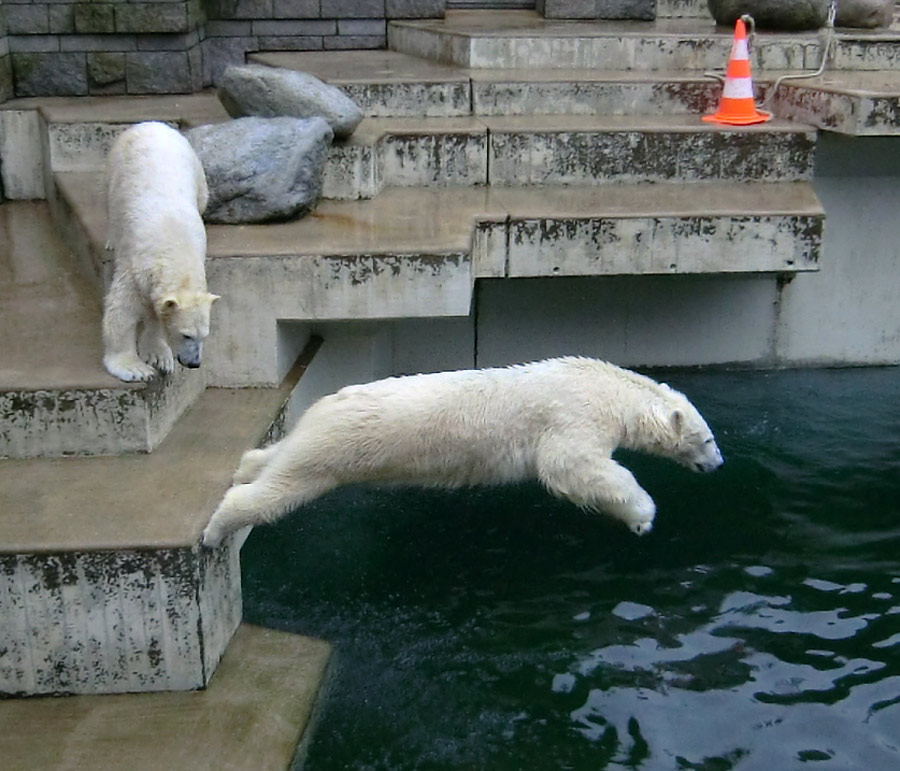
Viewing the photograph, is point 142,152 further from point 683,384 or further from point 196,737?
point 683,384

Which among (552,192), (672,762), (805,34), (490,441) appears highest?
(805,34)

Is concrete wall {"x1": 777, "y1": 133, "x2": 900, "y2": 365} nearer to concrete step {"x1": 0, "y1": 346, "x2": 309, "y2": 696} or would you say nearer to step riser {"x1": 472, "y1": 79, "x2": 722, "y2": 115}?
step riser {"x1": 472, "y1": 79, "x2": 722, "y2": 115}

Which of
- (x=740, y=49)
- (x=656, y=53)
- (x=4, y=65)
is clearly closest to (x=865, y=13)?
(x=656, y=53)

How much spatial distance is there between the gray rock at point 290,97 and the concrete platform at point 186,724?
3.13 meters

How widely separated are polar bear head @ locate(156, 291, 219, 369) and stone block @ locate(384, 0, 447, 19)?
558 cm

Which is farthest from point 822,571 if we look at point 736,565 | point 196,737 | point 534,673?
point 196,737

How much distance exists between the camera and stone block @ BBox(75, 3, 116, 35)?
301 inches

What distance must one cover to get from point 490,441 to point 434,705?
908mm

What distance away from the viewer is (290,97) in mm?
5922

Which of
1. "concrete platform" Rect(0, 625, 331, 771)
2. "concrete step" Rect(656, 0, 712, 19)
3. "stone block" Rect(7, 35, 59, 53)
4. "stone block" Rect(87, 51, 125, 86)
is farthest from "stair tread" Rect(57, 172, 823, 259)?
"concrete step" Rect(656, 0, 712, 19)

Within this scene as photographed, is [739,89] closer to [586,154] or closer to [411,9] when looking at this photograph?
[586,154]

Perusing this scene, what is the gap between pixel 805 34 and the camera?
7.89m

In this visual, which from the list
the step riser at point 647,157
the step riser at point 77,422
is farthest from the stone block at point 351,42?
the step riser at point 77,422

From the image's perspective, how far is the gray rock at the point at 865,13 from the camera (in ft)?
26.6
